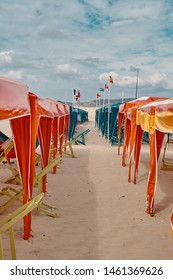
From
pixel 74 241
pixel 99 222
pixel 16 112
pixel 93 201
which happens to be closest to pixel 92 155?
pixel 93 201

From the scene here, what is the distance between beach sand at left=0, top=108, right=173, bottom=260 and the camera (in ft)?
15.8

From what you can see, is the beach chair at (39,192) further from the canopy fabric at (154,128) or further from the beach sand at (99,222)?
the canopy fabric at (154,128)

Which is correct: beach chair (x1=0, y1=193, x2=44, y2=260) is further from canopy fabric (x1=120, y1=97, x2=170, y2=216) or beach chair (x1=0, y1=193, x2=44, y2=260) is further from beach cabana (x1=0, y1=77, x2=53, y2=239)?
canopy fabric (x1=120, y1=97, x2=170, y2=216)

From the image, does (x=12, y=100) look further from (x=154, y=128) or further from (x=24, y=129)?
(x=154, y=128)

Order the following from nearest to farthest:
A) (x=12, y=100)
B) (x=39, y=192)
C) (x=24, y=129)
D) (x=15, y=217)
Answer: (x=15, y=217)
(x=12, y=100)
(x=24, y=129)
(x=39, y=192)

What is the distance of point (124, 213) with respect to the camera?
6.75 m

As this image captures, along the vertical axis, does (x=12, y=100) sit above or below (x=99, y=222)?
above

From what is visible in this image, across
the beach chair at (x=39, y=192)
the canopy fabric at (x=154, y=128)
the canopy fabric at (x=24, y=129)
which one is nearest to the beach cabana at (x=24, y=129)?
the canopy fabric at (x=24, y=129)

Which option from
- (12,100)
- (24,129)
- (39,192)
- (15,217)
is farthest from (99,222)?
(12,100)

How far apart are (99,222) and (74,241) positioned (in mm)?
1066

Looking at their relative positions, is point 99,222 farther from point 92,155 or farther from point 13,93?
point 92,155

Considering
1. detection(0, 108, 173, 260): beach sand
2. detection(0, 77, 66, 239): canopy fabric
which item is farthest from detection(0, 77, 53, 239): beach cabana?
detection(0, 108, 173, 260): beach sand

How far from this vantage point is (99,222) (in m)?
6.17
